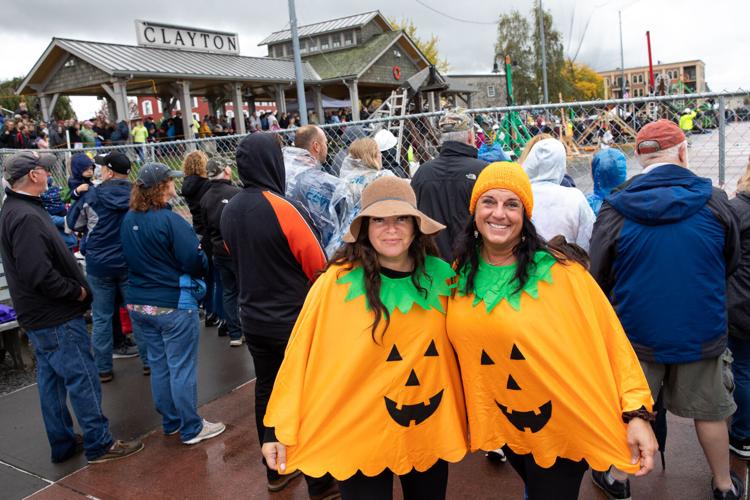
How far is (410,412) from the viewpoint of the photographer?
2115 mm

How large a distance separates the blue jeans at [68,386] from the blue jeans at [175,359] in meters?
0.38

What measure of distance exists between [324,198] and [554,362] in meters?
2.48

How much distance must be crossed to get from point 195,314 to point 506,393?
2.60 metres

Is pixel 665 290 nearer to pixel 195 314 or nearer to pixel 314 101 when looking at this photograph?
pixel 195 314

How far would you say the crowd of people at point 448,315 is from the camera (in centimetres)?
205

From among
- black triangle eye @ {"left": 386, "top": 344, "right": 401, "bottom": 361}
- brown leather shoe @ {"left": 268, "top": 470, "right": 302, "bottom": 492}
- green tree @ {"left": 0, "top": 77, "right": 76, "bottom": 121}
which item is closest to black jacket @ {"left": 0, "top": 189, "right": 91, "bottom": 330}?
brown leather shoe @ {"left": 268, "top": 470, "right": 302, "bottom": 492}

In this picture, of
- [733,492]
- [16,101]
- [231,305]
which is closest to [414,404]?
[733,492]

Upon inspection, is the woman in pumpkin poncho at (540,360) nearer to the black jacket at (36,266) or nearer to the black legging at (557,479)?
the black legging at (557,479)

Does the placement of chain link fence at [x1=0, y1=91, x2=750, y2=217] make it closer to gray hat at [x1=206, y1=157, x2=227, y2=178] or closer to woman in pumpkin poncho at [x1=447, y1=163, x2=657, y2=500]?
gray hat at [x1=206, y1=157, x2=227, y2=178]

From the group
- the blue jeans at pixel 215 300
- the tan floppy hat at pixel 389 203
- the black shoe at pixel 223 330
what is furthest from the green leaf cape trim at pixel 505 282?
the blue jeans at pixel 215 300

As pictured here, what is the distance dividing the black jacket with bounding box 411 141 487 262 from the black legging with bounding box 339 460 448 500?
1.73 meters

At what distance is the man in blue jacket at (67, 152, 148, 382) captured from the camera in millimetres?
4758

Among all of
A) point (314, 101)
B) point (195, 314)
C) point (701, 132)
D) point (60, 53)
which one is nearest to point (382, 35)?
point (314, 101)

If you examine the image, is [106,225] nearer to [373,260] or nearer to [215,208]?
[215,208]
